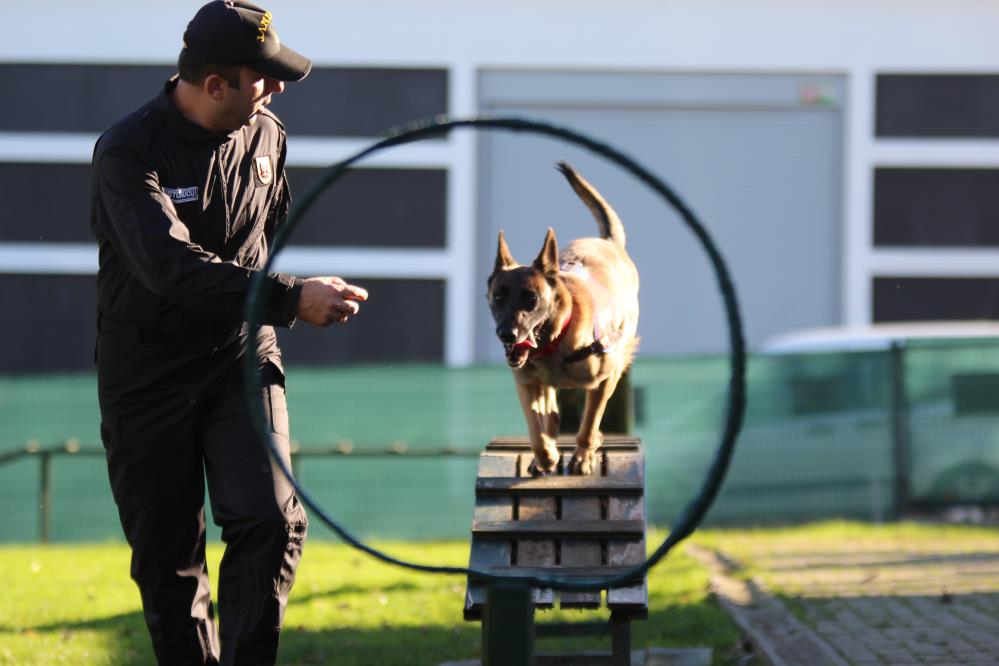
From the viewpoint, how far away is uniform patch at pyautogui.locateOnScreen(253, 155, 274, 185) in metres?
4.65

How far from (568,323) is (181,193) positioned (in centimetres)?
138

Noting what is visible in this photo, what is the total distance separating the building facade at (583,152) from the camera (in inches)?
798

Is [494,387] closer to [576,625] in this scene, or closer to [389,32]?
[576,625]

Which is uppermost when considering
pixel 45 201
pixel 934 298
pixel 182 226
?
pixel 45 201

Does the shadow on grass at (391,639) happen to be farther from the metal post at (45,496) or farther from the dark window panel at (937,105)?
the dark window panel at (937,105)

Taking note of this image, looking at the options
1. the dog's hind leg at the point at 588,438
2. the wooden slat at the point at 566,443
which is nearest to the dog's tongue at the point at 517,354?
the dog's hind leg at the point at 588,438

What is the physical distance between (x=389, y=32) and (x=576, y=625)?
1586cm

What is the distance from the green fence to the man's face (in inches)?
325

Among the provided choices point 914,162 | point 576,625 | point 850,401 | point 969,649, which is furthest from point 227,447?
point 914,162

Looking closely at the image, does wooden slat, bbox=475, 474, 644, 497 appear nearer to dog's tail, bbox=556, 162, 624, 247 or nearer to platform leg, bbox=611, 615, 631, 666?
platform leg, bbox=611, 615, 631, 666

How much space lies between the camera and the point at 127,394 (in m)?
4.47

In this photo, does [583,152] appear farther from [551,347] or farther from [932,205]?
[551,347]

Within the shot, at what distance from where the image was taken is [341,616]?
25.2 feet

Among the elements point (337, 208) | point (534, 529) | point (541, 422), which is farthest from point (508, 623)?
point (337, 208)
